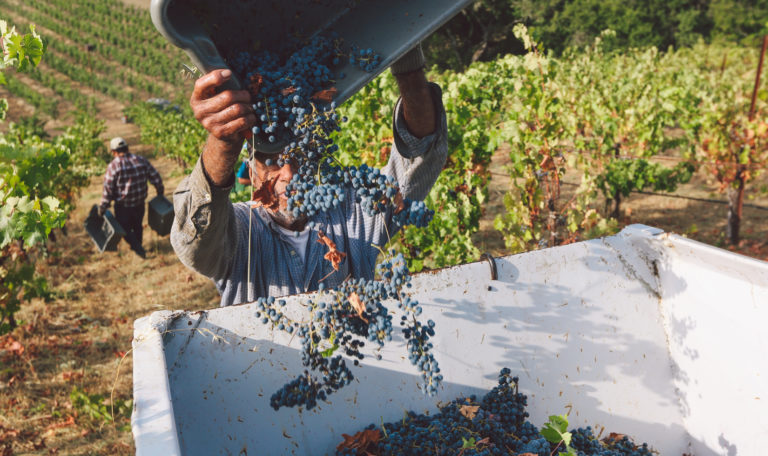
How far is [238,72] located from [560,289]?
146 cm

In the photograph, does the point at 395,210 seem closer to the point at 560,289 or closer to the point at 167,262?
the point at 560,289

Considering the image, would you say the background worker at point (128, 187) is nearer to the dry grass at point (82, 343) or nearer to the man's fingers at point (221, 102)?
the dry grass at point (82, 343)

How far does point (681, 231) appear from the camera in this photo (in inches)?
276

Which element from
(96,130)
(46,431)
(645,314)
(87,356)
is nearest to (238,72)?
(645,314)

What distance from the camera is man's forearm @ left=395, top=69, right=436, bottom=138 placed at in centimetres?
203

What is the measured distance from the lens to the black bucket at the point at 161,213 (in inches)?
283

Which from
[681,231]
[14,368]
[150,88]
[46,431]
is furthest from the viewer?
[150,88]

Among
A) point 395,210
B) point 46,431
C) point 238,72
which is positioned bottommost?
point 46,431

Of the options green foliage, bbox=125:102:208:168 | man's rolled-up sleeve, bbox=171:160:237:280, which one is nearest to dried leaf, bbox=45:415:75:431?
man's rolled-up sleeve, bbox=171:160:237:280

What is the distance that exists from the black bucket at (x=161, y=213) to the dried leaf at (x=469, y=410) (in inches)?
242

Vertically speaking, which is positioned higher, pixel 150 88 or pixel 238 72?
pixel 150 88

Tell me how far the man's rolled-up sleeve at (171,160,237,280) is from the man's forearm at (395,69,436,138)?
2.56ft

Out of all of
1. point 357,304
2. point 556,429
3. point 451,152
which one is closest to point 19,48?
point 357,304

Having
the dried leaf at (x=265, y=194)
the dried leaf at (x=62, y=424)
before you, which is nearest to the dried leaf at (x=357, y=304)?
the dried leaf at (x=265, y=194)
